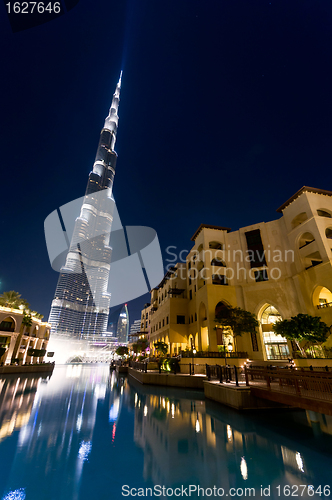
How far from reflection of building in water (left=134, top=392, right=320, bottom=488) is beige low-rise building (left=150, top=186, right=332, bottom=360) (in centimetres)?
1648

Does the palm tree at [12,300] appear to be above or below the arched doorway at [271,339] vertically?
above

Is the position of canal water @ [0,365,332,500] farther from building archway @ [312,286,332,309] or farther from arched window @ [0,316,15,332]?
arched window @ [0,316,15,332]

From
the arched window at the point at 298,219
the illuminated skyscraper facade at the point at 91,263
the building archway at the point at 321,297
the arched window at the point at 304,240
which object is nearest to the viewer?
the building archway at the point at 321,297

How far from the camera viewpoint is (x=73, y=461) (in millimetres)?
6453

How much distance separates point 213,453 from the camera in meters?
7.07

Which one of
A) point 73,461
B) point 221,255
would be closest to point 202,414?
point 73,461

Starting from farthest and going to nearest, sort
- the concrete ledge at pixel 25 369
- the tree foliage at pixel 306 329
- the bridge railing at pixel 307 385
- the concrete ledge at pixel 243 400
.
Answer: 1. the concrete ledge at pixel 25 369
2. the tree foliage at pixel 306 329
3. the concrete ledge at pixel 243 400
4. the bridge railing at pixel 307 385

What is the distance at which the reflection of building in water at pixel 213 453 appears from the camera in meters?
5.67

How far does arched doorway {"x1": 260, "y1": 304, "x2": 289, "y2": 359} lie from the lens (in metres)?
27.6

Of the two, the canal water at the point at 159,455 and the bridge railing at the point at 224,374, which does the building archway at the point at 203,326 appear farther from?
the canal water at the point at 159,455

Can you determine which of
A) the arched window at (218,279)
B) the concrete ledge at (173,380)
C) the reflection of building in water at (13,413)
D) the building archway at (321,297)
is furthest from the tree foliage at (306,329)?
the reflection of building in water at (13,413)

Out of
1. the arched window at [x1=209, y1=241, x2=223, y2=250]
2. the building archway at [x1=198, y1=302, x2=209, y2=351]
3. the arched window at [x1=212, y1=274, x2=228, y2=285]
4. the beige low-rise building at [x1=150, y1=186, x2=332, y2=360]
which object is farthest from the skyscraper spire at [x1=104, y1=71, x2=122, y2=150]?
the building archway at [x1=198, y1=302, x2=209, y2=351]

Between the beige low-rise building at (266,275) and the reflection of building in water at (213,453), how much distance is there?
649 inches

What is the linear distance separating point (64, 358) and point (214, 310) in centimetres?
10063
